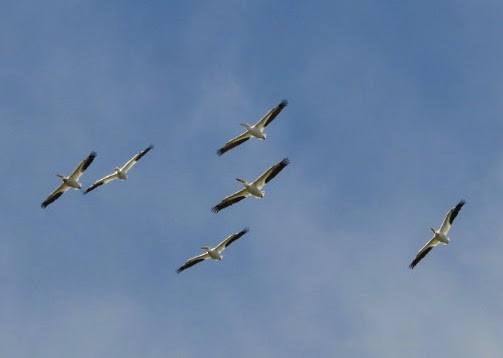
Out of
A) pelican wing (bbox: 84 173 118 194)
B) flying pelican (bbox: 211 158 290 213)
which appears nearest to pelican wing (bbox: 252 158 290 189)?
flying pelican (bbox: 211 158 290 213)

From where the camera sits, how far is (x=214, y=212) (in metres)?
98.8

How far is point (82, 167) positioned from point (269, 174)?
12.2 meters

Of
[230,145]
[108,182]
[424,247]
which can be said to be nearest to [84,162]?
[108,182]

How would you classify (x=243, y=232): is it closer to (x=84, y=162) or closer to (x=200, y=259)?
(x=200, y=259)

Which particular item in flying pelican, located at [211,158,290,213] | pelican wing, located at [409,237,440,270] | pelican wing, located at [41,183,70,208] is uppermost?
pelican wing, located at [409,237,440,270]

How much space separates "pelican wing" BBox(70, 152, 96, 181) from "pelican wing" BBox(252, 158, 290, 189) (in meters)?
10.8

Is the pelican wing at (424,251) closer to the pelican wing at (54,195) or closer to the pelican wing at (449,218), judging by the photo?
the pelican wing at (449,218)

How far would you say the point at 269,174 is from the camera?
96.9m

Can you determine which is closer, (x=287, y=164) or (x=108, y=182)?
(x=287, y=164)

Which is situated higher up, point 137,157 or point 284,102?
point 284,102

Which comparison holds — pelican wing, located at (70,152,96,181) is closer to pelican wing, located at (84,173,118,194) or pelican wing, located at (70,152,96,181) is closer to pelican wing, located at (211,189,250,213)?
pelican wing, located at (84,173,118,194)

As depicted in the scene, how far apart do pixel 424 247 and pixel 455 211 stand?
3442mm

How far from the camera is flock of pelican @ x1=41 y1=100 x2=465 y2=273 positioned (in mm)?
97125

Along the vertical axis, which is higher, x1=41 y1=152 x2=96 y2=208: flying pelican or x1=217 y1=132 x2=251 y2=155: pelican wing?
x1=217 y1=132 x2=251 y2=155: pelican wing
